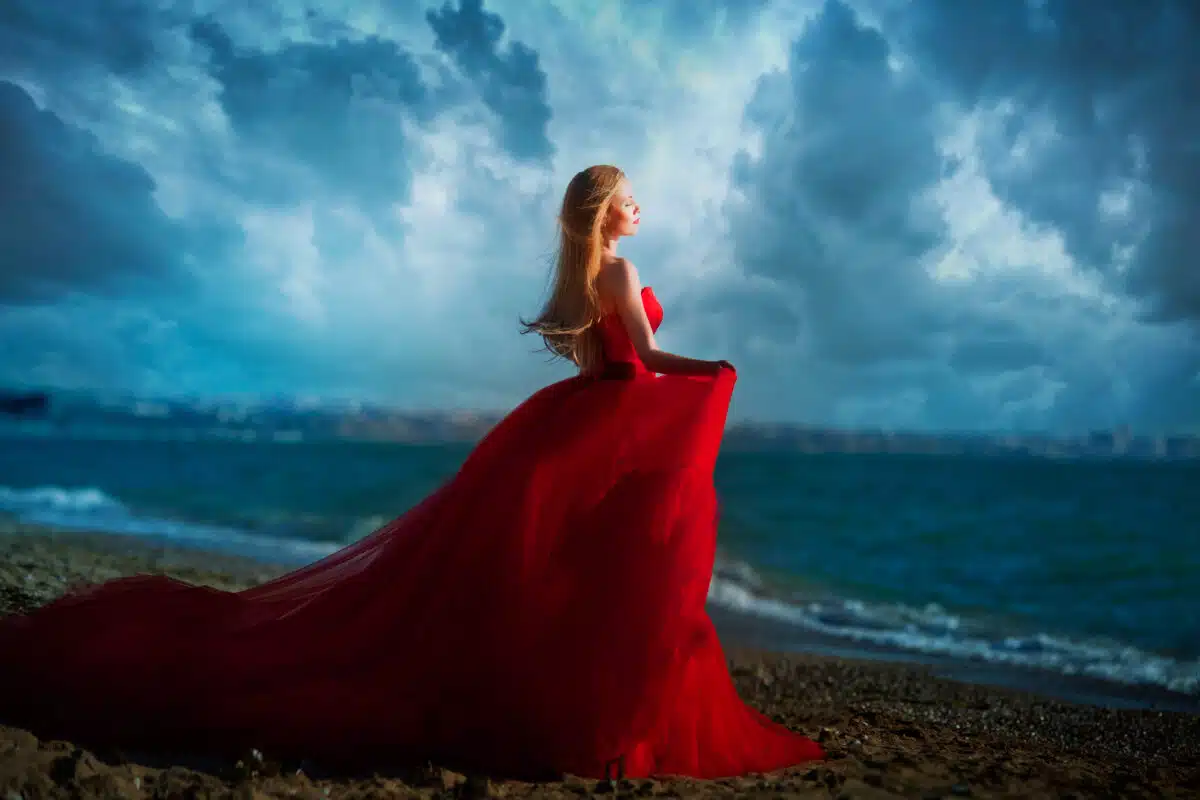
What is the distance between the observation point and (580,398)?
374cm

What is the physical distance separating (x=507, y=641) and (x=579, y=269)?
146 cm

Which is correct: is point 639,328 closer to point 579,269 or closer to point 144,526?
point 579,269

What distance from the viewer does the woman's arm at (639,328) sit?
3703mm

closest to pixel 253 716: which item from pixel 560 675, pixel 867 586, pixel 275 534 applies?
pixel 560 675

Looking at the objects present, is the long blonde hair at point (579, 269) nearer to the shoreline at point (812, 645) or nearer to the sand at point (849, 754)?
the sand at point (849, 754)

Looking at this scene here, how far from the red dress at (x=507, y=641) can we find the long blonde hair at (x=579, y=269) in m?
0.11

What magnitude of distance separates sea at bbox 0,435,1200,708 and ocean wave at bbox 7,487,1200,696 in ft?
0.13

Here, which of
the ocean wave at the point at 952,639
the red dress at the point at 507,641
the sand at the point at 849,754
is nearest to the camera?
the sand at the point at 849,754

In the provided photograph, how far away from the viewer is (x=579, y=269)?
12.5 ft

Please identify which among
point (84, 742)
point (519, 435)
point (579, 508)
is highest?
point (519, 435)

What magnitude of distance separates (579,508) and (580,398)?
452mm

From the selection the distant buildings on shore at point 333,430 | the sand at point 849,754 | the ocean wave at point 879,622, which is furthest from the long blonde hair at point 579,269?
the distant buildings on shore at point 333,430

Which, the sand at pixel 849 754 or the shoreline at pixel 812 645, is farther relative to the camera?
the shoreline at pixel 812 645

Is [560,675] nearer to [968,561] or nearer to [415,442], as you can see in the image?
[968,561]
